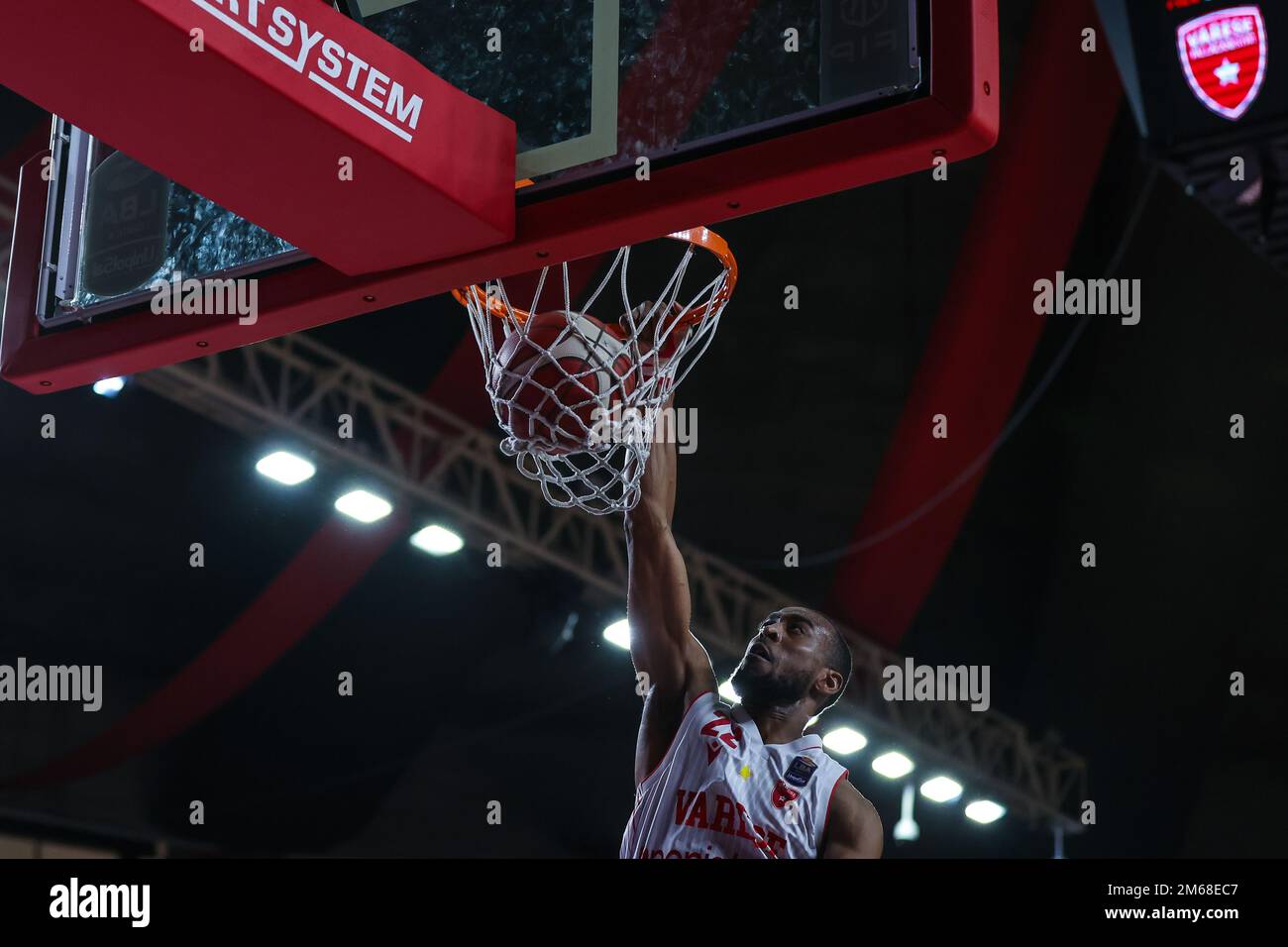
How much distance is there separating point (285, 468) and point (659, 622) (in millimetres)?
Answer: 3696

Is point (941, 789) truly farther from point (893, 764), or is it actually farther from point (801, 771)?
point (801, 771)

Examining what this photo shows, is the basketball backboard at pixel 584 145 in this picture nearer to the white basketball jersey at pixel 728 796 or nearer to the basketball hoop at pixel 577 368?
the basketball hoop at pixel 577 368

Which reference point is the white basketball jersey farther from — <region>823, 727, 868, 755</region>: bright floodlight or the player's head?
<region>823, 727, 868, 755</region>: bright floodlight

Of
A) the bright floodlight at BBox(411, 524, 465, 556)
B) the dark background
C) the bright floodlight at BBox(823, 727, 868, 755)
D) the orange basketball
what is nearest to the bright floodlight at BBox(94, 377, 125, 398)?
the dark background

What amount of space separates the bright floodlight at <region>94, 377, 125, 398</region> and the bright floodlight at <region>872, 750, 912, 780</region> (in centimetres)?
413

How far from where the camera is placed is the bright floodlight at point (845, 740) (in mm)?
8305

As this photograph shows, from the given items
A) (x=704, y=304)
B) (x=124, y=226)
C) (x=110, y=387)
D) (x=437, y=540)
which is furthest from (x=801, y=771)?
(x=110, y=387)

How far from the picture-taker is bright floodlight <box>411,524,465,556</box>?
7.38m

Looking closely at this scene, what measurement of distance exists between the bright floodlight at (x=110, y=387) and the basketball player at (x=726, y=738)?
12.7 feet

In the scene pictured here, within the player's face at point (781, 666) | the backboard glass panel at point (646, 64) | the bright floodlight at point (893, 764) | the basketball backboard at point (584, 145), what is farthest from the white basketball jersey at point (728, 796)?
the bright floodlight at point (893, 764)

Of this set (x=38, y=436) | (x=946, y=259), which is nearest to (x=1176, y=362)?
(x=946, y=259)

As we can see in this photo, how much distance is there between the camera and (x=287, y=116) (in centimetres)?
229

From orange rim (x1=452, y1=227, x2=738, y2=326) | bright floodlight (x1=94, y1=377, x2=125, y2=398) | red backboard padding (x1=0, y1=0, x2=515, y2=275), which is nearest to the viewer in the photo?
red backboard padding (x1=0, y1=0, x2=515, y2=275)

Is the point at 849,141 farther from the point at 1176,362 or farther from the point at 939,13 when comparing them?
the point at 1176,362
